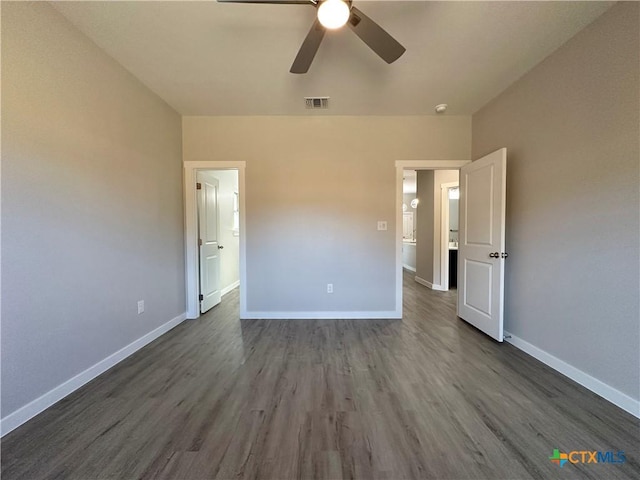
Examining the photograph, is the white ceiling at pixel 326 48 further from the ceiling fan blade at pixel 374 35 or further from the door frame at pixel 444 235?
the door frame at pixel 444 235

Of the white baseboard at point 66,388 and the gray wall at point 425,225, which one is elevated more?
the gray wall at point 425,225

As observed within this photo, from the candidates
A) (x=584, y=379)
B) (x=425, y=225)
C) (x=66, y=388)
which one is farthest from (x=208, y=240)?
(x=425, y=225)

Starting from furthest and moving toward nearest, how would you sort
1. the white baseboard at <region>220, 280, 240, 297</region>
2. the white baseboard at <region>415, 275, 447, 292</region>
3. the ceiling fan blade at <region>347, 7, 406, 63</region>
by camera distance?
the white baseboard at <region>415, 275, 447, 292</region>, the white baseboard at <region>220, 280, 240, 297</region>, the ceiling fan blade at <region>347, 7, 406, 63</region>

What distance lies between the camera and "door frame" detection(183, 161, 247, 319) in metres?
3.19

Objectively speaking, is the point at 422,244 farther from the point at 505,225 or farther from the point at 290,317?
the point at 290,317

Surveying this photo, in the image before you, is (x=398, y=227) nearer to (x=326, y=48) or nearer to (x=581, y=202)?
(x=581, y=202)

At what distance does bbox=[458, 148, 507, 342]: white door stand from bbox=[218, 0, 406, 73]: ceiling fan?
1.61 m

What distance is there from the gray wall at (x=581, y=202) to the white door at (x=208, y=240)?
365 cm

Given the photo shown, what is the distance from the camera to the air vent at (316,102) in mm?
2738

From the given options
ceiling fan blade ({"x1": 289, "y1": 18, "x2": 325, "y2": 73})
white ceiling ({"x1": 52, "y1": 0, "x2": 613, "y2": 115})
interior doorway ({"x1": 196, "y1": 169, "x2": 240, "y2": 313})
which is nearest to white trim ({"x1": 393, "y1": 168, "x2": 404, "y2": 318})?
white ceiling ({"x1": 52, "y1": 0, "x2": 613, "y2": 115})

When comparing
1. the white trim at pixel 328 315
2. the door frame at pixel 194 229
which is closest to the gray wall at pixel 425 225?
the white trim at pixel 328 315

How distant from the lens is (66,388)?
1.72 m

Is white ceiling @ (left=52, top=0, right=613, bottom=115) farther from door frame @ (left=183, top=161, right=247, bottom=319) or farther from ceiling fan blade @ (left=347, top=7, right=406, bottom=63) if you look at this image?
door frame @ (left=183, top=161, right=247, bottom=319)

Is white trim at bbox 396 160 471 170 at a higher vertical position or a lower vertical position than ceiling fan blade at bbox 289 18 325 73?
lower
